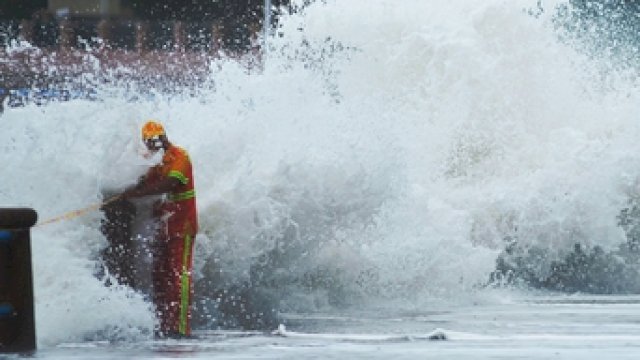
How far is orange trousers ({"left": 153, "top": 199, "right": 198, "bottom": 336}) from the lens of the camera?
456 inches

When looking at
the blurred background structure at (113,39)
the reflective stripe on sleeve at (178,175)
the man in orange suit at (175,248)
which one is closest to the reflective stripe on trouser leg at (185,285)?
the man in orange suit at (175,248)

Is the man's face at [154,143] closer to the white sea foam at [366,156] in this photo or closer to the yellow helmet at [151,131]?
the yellow helmet at [151,131]

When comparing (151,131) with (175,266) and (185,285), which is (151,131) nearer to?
(175,266)

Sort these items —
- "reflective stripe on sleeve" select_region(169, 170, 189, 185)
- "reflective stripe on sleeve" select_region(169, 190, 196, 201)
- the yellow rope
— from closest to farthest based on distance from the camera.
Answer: "reflective stripe on sleeve" select_region(169, 170, 189, 185) → "reflective stripe on sleeve" select_region(169, 190, 196, 201) → the yellow rope

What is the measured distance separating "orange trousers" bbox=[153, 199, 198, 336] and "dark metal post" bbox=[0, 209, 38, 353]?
67.2 inches

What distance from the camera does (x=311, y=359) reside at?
9461 mm

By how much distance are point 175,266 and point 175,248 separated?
12cm

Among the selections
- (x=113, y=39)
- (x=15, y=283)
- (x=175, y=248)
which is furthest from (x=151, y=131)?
(x=113, y=39)

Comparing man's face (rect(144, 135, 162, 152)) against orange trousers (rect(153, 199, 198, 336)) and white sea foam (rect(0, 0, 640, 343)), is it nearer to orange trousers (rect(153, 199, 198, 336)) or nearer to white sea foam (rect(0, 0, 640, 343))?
white sea foam (rect(0, 0, 640, 343))

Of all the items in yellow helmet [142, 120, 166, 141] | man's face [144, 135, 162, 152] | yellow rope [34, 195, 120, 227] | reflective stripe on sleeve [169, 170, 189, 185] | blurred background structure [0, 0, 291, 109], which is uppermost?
blurred background structure [0, 0, 291, 109]

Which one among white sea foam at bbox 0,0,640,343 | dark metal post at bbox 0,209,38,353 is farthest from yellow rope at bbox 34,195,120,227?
dark metal post at bbox 0,209,38,353

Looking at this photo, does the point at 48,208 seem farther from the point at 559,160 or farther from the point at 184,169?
the point at 559,160

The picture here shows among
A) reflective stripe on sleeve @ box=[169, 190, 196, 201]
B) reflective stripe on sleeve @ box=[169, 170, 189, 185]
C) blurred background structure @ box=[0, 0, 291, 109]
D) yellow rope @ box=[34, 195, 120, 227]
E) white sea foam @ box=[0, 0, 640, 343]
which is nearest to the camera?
reflective stripe on sleeve @ box=[169, 170, 189, 185]

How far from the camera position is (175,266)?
457 inches
